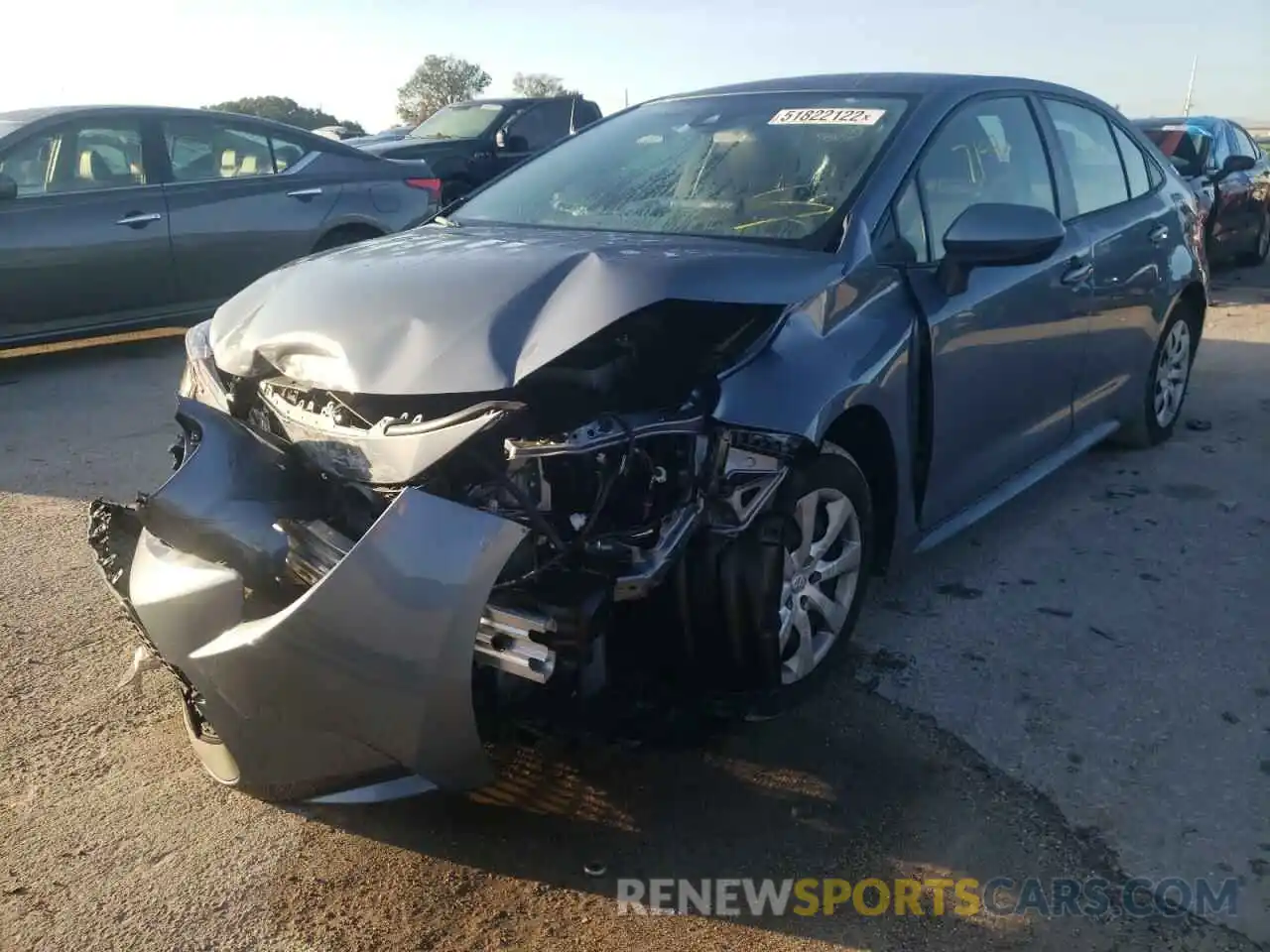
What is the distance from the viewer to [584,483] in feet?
8.60

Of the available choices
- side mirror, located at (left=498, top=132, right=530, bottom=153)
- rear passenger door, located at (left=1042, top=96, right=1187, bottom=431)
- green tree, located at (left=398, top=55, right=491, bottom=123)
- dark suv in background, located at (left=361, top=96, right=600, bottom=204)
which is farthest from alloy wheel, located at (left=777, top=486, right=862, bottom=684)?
green tree, located at (left=398, top=55, right=491, bottom=123)

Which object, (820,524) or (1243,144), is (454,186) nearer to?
(1243,144)

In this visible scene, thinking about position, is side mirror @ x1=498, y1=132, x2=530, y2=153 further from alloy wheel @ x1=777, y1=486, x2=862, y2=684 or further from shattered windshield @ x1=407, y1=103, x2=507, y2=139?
alloy wheel @ x1=777, y1=486, x2=862, y2=684

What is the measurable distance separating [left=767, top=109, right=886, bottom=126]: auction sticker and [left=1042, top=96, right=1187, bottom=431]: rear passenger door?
1053mm

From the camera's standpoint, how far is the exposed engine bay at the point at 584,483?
242cm

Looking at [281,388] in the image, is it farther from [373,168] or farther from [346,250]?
[373,168]

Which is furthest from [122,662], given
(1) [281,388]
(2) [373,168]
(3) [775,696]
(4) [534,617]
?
(2) [373,168]

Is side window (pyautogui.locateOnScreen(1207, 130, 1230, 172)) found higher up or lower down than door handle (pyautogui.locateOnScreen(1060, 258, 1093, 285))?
lower down

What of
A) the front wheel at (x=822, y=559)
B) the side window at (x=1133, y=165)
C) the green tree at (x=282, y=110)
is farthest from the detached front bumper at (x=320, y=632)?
the green tree at (x=282, y=110)

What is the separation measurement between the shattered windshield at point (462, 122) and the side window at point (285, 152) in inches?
205

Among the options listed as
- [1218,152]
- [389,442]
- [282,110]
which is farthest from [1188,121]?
[282,110]

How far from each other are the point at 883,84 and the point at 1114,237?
4.21 ft

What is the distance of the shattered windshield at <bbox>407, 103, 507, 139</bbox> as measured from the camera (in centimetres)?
1320

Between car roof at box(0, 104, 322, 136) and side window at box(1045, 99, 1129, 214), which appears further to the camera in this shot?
car roof at box(0, 104, 322, 136)
